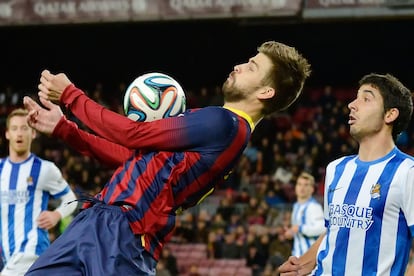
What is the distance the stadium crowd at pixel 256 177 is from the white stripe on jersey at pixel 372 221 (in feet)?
29.3

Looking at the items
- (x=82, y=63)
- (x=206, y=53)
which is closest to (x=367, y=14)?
(x=206, y=53)

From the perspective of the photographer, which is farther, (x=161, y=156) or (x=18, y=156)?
(x=18, y=156)

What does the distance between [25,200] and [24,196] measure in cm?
4

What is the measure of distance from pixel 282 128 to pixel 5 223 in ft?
39.1

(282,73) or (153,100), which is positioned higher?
(282,73)

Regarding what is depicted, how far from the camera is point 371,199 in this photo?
420 cm

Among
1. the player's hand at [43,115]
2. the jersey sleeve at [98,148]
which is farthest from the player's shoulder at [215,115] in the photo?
the player's hand at [43,115]

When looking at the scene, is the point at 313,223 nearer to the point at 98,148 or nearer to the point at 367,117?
the point at 367,117

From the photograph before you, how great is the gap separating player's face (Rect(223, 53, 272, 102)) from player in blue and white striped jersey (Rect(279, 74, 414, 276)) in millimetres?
745

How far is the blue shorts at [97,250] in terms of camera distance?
11.2 feet

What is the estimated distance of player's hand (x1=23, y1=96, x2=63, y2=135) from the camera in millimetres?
3564

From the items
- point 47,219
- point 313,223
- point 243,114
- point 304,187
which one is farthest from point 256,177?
point 243,114

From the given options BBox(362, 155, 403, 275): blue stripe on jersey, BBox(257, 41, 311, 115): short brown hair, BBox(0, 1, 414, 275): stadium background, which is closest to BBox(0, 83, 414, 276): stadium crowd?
BBox(0, 1, 414, 275): stadium background

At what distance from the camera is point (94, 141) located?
3.96m
